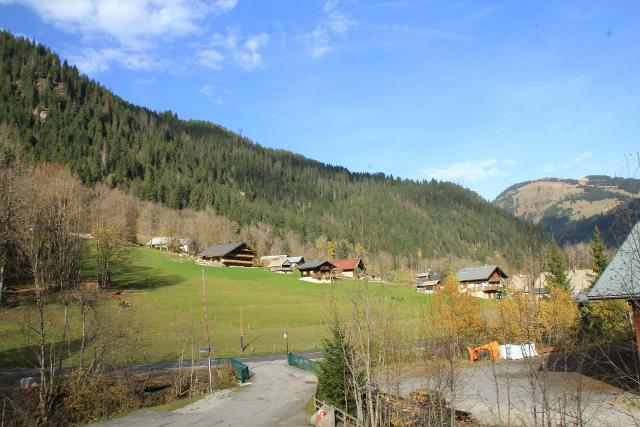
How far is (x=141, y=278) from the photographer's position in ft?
246

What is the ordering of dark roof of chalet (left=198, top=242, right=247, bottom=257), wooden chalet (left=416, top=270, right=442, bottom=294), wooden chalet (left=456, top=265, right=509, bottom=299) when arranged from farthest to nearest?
dark roof of chalet (left=198, top=242, right=247, bottom=257), wooden chalet (left=416, top=270, right=442, bottom=294), wooden chalet (left=456, top=265, right=509, bottom=299)

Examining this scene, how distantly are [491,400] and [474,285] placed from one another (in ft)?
268

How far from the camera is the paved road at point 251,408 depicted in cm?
2423

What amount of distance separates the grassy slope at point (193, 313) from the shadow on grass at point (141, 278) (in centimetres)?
15

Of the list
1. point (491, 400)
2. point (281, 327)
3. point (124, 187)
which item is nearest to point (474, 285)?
point (281, 327)

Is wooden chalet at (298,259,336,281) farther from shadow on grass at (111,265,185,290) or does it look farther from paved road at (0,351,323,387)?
paved road at (0,351,323,387)

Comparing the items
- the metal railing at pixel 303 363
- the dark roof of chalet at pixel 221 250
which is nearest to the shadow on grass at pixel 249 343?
the metal railing at pixel 303 363

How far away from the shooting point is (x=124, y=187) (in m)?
172

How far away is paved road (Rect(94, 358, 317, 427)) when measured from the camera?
79.5ft

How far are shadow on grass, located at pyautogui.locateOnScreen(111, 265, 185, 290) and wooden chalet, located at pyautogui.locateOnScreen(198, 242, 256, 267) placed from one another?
1164 inches

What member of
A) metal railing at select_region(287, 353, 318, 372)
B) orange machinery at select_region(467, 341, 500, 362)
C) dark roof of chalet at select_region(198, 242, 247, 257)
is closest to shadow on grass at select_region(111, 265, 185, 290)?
dark roof of chalet at select_region(198, 242, 247, 257)

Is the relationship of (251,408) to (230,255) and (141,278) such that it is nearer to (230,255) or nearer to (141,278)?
(141,278)

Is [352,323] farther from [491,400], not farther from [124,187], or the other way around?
[124,187]

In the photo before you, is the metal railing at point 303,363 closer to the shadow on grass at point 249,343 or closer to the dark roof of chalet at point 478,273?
the shadow on grass at point 249,343
